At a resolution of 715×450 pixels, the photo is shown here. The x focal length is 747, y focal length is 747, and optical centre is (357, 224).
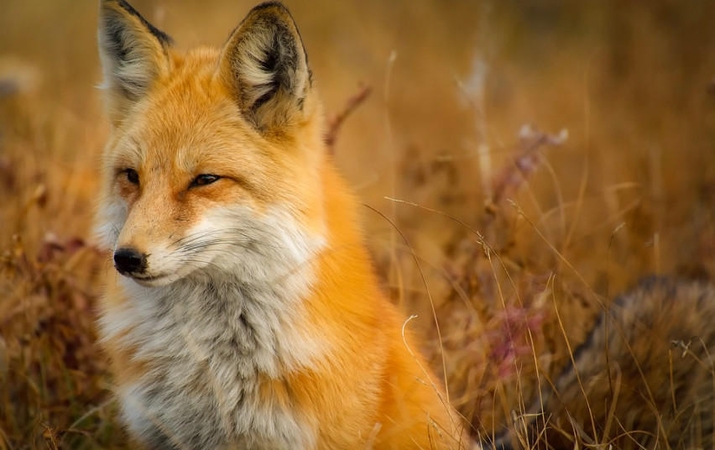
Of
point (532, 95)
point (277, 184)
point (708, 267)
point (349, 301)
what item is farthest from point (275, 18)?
point (532, 95)

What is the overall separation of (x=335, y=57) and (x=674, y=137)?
4.29 meters

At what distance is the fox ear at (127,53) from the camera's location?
284cm

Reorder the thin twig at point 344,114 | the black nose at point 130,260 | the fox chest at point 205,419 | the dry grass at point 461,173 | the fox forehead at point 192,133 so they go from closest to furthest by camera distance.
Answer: the black nose at point 130,260
the fox chest at point 205,419
the fox forehead at point 192,133
the dry grass at point 461,173
the thin twig at point 344,114

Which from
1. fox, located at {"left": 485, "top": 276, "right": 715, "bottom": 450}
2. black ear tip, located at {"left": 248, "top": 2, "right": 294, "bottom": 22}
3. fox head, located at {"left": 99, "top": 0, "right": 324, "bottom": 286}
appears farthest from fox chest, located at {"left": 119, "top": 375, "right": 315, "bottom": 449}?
black ear tip, located at {"left": 248, "top": 2, "right": 294, "bottom": 22}

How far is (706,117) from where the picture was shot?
21.8ft

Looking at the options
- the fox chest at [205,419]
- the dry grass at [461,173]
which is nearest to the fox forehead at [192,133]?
the dry grass at [461,173]

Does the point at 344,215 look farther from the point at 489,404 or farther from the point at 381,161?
the point at 381,161

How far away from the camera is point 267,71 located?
9.12ft

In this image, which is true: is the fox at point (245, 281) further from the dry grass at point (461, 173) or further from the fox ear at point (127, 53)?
the dry grass at point (461, 173)

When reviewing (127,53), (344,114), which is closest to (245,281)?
(127,53)

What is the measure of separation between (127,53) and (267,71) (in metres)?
0.62

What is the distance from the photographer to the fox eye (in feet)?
8.56

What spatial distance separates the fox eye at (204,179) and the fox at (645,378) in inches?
58.1

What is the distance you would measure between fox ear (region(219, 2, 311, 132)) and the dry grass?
0.60 m
